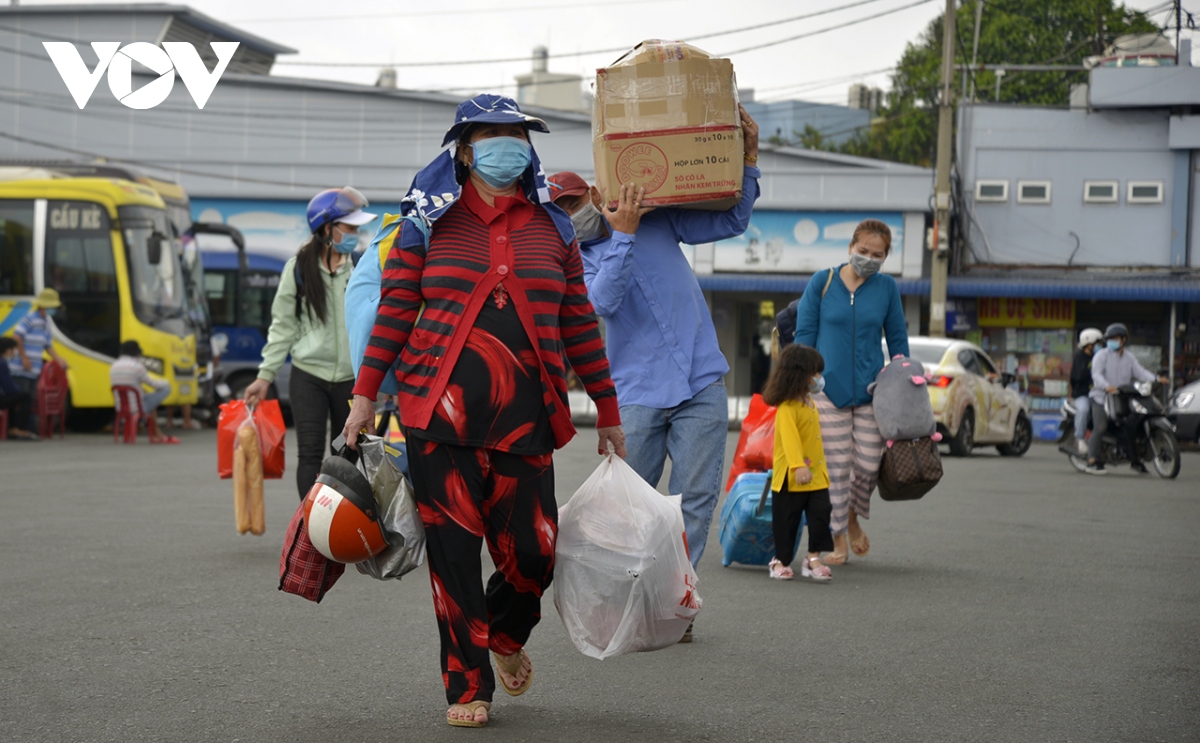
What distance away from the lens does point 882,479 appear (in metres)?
8.12

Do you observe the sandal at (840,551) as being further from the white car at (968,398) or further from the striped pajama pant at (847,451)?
the white car at (968,398)

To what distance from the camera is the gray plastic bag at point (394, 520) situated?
4477 mm

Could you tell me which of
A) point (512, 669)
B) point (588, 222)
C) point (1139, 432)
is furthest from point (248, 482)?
point (1139, 432)

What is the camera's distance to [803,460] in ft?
24.6

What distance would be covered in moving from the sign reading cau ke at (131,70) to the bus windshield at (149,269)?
55.2 feet

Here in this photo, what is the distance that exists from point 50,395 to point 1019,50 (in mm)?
38997

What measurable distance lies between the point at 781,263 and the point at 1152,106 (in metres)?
8.98

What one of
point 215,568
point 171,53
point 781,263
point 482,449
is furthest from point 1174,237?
point 482,449

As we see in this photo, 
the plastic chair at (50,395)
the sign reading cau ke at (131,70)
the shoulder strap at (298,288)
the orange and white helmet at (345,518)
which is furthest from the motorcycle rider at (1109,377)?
the sign reading cau ke at (131,70)

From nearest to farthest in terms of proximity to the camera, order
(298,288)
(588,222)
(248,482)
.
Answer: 1. (588,222)
2. (298,288)
3. (248,482)

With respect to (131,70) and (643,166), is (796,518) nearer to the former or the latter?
(643,166)

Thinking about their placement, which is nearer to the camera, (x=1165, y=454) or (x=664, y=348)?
(x=664, y=348)

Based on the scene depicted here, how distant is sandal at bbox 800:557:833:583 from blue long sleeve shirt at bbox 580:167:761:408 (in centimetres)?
217

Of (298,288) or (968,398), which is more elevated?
(298,288)
